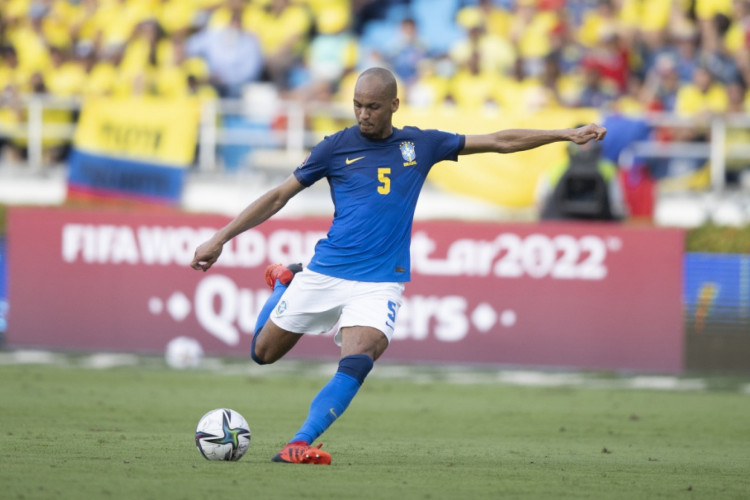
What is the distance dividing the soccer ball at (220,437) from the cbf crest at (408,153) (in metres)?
1.95

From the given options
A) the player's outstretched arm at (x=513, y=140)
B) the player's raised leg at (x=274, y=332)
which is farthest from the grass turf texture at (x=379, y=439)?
the player's outstretched arm at (x=513, y=140)

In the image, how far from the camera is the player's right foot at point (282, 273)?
8617mm

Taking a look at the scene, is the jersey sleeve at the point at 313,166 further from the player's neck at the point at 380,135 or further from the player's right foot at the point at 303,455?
the player's right foot at the point at 303,455

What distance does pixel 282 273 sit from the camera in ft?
28.3

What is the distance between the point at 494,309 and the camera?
611 inches

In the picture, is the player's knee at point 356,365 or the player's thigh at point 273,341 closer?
the player's knee at point 356,365

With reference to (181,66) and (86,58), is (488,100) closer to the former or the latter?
(181,66)

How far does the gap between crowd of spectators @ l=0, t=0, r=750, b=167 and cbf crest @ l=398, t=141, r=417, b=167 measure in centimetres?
1015

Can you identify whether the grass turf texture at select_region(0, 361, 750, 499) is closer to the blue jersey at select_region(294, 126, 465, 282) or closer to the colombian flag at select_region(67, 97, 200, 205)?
the blue jersey at select_region(294, 126, 465, 282)

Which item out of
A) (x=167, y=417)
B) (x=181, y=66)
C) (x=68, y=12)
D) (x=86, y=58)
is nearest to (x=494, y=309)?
(x=167, y=417)

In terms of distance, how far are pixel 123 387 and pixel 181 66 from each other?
8672 millimetres

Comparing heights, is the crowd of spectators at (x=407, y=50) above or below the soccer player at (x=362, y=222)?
above

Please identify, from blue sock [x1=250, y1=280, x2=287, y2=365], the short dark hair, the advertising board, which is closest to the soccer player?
the short dark hair

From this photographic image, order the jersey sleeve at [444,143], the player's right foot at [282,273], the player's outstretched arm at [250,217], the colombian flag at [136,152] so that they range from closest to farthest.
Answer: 1. the player's outstretched arm at [250,217]
2. the jersey sleeve at [444,143]
3. the player's right foot at [282,273]
4. the colombian flag at [136,152]
